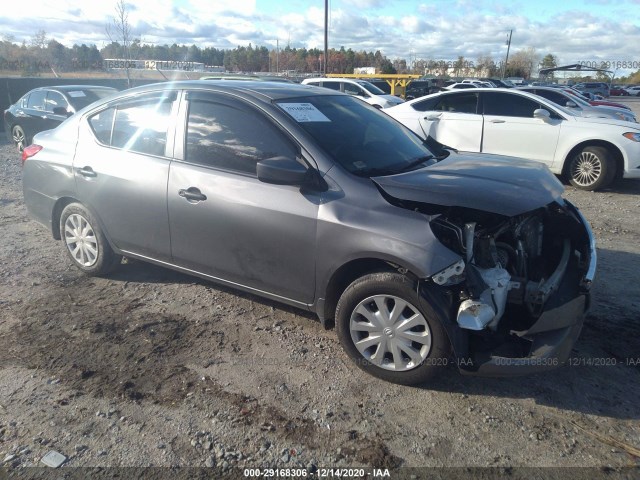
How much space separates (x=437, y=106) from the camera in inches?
392

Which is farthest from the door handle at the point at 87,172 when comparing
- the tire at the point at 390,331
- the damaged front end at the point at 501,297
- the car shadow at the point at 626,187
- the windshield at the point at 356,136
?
the car shadow at the point at 626,187

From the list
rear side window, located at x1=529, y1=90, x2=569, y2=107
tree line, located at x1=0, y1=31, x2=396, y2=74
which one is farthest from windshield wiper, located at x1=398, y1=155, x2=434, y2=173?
tree line, located at x1=0, y1=31, x2=396, y2=74

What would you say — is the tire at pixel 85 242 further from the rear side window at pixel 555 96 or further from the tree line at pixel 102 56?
the tree line at pixel 102 56

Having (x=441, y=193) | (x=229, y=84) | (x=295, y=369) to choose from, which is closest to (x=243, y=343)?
(x=295, y=369)

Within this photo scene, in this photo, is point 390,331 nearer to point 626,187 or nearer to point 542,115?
point 542,115

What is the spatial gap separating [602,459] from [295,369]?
72.2 inches

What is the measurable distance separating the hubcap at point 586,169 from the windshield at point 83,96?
33.2ft

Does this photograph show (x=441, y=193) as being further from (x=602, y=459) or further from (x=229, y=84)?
(x=229, y=84)

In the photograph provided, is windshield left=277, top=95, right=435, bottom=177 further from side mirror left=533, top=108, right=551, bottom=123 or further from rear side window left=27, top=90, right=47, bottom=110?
rear side window left=27, top=90, right=47, bottom=110

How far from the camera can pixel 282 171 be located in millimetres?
3350

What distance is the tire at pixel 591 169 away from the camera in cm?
848

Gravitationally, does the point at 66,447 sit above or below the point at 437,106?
below

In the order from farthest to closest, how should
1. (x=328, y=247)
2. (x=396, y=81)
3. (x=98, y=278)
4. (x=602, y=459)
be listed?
(x=396, y=81), (x=98, y=278), (x=328, y=247), (x=602, y=459)

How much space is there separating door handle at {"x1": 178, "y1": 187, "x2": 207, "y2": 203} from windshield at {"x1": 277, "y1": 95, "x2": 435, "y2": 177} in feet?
2.88
